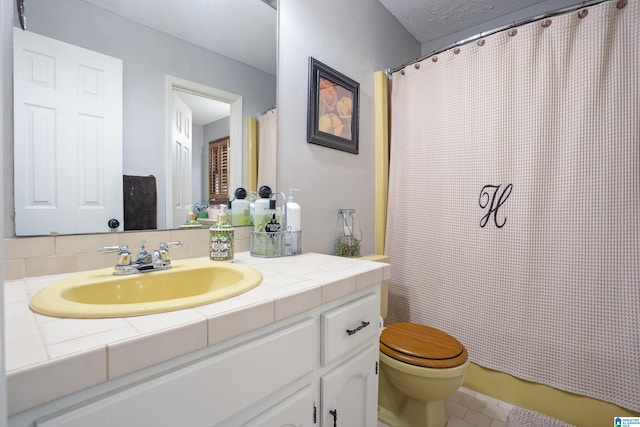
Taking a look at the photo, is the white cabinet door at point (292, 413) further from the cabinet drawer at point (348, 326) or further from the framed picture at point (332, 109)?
the framed picture at point (332, 109)

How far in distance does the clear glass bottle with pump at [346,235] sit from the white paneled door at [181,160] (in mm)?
813

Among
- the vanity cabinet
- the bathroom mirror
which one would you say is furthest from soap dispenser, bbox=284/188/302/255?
the vanity cabinet

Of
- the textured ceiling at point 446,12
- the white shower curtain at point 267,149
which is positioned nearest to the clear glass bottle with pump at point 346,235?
the white shower curtain at point 267,149

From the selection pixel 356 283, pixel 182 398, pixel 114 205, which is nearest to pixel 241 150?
pixel 114 205

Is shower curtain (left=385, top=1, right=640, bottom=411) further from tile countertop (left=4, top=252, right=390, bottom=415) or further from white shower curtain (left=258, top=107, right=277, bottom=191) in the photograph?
tile countertop (left=4, top=252, right=390, bottom=415)

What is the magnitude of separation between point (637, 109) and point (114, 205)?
206 centimetres

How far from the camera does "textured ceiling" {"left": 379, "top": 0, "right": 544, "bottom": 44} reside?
1920 millimetres

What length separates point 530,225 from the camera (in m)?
1.45

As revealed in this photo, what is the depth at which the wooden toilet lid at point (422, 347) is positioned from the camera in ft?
3.92

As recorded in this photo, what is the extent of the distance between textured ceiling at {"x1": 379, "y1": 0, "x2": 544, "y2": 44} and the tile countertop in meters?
2.06

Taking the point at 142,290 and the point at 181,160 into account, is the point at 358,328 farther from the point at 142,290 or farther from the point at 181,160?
the point at 181,160

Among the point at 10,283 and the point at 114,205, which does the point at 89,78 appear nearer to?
the point at 114,205

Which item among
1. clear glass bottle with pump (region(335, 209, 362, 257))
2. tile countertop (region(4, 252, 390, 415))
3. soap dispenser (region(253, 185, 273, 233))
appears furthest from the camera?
clear glass bottle with pump (region(335, 209, 362, 257))

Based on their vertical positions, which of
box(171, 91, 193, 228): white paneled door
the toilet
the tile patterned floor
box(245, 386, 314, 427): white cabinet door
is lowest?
the tile patterned floor
